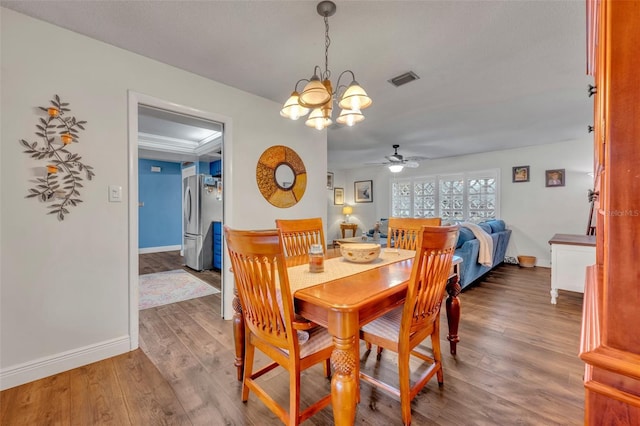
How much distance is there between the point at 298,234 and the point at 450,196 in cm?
510

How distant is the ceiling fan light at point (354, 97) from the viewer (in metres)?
1.60

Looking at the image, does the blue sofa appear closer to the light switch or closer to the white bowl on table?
the white bowl on table

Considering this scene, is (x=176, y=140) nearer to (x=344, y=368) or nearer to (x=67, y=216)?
(x=67, y=216)

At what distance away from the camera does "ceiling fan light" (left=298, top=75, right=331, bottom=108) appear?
1.49 metres

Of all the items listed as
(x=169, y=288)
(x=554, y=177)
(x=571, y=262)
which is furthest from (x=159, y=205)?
(x=554, y=177)

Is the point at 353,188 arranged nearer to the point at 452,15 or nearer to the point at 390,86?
the point at 390,86

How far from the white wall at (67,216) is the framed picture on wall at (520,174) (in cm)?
577

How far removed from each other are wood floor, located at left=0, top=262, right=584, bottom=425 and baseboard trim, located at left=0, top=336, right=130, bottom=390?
5 cm

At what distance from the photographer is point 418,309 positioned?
139cm

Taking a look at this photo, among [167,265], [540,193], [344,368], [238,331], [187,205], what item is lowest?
[167,265]

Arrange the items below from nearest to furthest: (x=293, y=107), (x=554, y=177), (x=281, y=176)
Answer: (x=293, y=107) < (x=281, y=176) < (x=554, y=177)

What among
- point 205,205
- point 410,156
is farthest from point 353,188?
point 205,205

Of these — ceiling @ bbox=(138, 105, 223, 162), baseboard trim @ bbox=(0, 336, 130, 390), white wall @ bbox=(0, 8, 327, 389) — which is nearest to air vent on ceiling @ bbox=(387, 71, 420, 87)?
white wall @ bbox=(0, 8, 327, 389)

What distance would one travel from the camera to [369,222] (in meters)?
7.82
